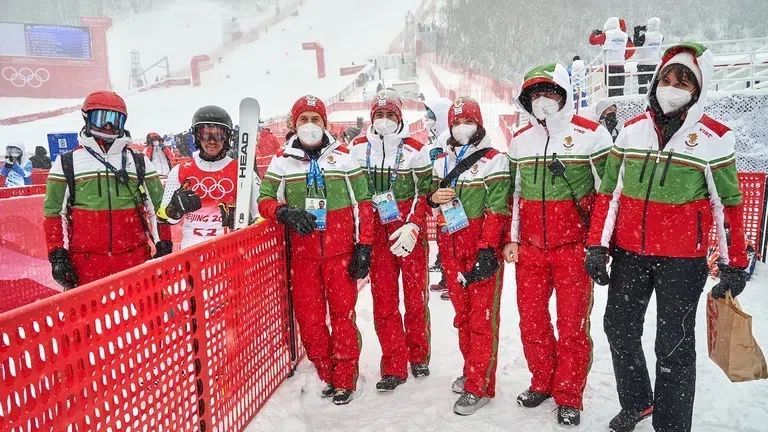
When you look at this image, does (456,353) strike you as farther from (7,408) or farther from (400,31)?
(400,31)

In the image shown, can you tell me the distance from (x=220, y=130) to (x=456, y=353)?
112 inches

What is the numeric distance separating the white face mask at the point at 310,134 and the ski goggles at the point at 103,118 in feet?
4.41

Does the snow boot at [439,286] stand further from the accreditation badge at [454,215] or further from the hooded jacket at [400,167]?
the accreditation badge at [454,215]

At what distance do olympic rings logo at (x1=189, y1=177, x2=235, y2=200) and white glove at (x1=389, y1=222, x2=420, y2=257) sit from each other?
4.60ft

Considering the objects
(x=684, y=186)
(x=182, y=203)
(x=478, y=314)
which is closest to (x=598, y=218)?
(x=684, y=186)

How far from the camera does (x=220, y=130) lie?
13.4 ft

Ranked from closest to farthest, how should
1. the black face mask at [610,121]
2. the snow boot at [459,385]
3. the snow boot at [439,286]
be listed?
the snow boot at [459,385] → the snow boot at [439,286] → the black face mask at [610,121]

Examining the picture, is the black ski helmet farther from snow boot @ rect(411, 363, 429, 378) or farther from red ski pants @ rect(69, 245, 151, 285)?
snow boot @ rect(411, 363, 429, 378)

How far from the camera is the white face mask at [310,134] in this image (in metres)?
3.79

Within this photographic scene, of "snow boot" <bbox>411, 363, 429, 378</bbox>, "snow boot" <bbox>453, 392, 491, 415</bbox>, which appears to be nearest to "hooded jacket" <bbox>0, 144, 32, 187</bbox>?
"snow boot" <bbox>411, 363, 429, 378</bbox>

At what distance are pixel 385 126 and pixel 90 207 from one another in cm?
223

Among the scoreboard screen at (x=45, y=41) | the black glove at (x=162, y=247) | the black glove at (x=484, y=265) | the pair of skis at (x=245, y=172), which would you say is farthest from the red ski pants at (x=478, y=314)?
the scoreboard screen at (x=45, y=41)

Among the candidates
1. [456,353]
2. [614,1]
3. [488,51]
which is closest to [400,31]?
[488,51]

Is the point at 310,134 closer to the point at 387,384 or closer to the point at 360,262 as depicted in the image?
the point at 360,262
